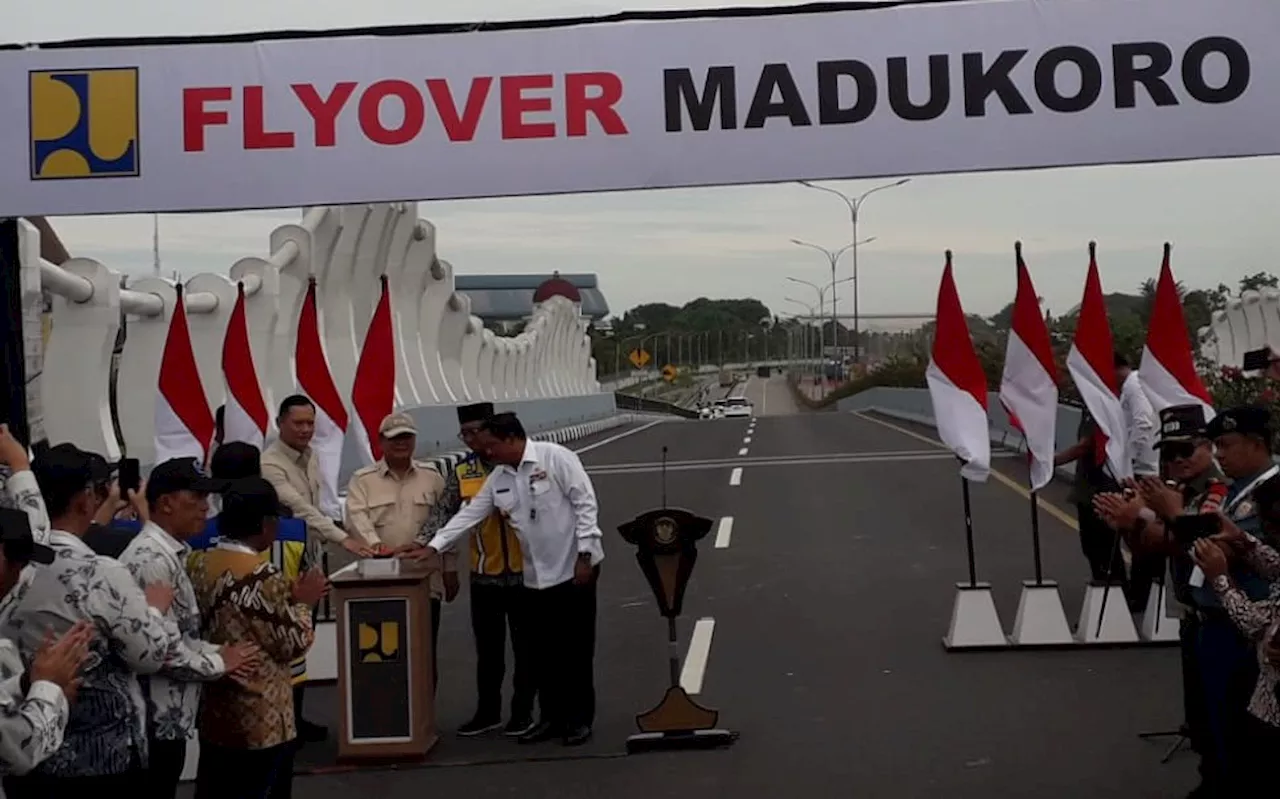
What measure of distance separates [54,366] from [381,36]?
30.8ft

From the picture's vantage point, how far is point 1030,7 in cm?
673

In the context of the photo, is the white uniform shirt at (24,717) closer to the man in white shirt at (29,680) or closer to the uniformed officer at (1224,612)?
the man in white shirt at (29,680)

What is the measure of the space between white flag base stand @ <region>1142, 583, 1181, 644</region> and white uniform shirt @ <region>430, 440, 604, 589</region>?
4.23 meters

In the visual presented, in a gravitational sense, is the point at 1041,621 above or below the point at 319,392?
below

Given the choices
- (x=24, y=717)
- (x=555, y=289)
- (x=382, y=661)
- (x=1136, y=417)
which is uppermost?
(x=555, y=289)

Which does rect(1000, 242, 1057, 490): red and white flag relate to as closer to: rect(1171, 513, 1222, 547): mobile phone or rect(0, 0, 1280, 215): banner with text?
rect(0, 0, 1280, 215): banner with text

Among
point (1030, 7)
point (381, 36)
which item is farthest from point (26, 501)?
point (1030, 7)

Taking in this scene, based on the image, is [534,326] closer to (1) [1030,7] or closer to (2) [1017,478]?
(2) [1017,478]

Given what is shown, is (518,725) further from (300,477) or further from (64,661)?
(64,661)

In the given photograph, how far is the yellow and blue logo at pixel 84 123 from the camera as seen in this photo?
6.73 m

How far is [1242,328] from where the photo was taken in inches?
1973

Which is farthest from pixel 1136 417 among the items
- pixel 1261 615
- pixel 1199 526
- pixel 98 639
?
pixel 98 639

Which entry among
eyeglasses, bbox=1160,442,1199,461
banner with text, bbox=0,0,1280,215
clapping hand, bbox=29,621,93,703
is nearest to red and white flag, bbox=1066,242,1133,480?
eyeglasses, bbox=1160,442,1199,461

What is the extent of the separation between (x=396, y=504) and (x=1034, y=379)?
3.95 metres
